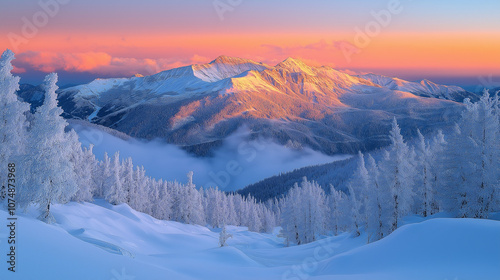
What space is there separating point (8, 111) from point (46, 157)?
4.53 m

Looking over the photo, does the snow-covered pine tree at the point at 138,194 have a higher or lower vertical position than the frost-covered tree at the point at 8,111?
lower

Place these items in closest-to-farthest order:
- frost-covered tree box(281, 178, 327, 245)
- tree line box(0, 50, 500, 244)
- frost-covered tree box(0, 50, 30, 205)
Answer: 1. tree line box(0, 50, 500, 244)
2. frost-covered tree box(0, 50, 30, 205)
3. frost-covered tree box(281, 178, 327, 245)

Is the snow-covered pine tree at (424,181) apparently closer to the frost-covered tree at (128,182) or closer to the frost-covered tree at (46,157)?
the frost-covered tree at (46,157)

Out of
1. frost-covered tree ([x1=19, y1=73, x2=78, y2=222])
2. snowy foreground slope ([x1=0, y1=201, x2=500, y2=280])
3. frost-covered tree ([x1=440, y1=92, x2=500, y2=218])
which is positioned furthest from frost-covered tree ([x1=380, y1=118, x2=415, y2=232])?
frost-covered tree ([x1=19, y1=73, x2=78, y2=222])

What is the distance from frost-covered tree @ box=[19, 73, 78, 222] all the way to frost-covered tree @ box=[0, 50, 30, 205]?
1973 mm

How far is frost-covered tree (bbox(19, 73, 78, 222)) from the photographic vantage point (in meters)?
21.1

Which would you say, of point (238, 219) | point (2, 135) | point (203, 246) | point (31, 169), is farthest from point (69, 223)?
point (238, 219)

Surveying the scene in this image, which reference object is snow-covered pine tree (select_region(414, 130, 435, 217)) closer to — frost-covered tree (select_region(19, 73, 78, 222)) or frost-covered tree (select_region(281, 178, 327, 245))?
frost-covered tree (select_region(281, 178, 327, 245))

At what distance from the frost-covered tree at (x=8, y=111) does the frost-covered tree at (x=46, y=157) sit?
6.47 ft

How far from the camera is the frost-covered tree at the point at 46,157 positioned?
21.1m

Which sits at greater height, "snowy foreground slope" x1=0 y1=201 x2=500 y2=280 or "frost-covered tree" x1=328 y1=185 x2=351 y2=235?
"snowy foreground slope" x1=0 y1=201 x2=500 y2=280

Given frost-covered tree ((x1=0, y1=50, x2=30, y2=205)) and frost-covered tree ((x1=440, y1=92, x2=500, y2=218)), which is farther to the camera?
frost-covered tree ((x1=440, y1=92, x2=500, y2=218))

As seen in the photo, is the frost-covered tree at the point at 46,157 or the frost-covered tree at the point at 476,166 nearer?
the frost-covered tree at the point at 46,157

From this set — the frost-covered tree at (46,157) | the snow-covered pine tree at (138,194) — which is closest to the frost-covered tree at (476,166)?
the frost-covered tree at (46,157)
